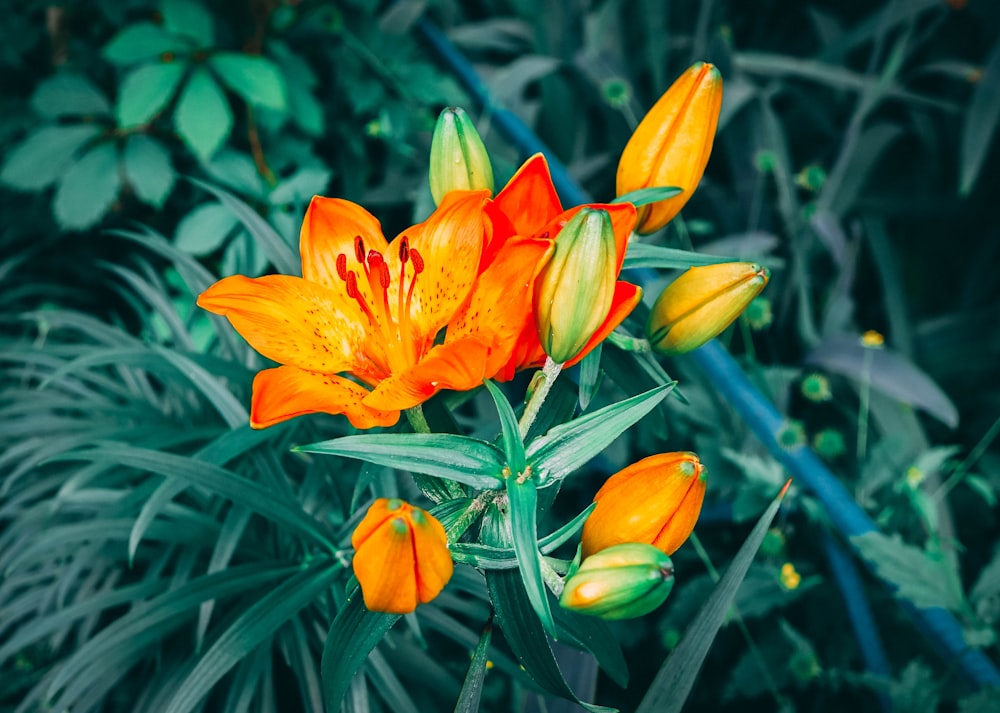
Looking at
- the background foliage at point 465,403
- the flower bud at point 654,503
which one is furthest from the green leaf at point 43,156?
the flower bud at point 654,503

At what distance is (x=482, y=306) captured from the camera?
0.37 metres

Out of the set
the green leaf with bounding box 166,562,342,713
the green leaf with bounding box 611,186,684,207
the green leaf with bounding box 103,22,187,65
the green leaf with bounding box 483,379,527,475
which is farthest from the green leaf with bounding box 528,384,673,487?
the green leaf with bounding box 103,22,187,65

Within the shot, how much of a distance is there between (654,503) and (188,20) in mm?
716

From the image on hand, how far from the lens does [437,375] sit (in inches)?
12.8

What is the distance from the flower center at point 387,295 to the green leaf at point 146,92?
448 mm

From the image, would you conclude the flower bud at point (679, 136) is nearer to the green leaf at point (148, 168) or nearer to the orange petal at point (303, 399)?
the orange petal at point (303, 399)

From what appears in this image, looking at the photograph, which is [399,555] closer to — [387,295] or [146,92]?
[387,295]

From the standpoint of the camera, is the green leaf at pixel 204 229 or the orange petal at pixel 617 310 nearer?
the orange petal at pixel 617 310

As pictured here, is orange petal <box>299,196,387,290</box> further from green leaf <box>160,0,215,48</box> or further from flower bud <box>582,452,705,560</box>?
green leaf <box>160,0,215,48</box>

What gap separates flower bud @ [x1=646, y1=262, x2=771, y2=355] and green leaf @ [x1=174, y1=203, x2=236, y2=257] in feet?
1.85

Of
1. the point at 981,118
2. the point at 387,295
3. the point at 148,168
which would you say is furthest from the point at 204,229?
the point at 981,118

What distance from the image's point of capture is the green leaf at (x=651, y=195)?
0.38 metres

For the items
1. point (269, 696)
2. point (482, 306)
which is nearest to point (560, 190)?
point (482, 306)

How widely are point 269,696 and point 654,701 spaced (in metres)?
0.31
